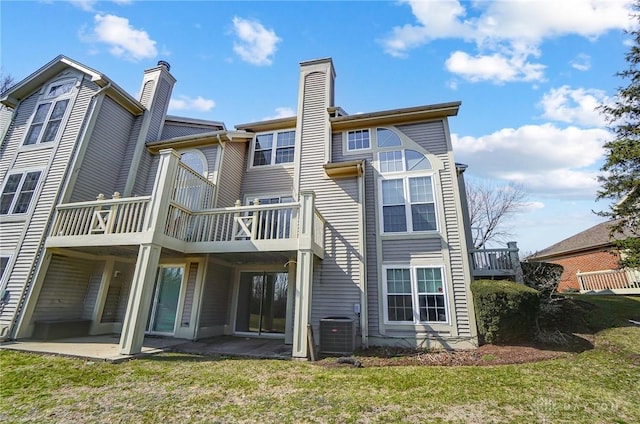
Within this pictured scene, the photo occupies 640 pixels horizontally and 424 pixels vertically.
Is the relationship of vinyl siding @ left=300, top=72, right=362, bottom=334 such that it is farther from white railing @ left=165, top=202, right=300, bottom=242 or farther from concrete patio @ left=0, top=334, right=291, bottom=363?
concrete patio @ left=0, top=334, right=291, bottom=363

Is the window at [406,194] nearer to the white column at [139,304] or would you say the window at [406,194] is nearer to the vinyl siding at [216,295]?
the vinyl siding at [216,295]

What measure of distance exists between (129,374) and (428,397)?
5.37 m

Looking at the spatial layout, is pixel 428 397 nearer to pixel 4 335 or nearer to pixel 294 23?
pixel 294 23

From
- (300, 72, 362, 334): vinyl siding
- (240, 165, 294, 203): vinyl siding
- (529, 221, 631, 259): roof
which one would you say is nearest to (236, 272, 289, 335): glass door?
(300, 72, 362, 334): vinyl siding

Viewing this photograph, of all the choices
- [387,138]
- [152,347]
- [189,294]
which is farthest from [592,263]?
[152,347]

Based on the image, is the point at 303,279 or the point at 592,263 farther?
the point at 592,263

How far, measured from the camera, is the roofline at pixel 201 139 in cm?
1071

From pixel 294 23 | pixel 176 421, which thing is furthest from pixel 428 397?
pixel 294 23

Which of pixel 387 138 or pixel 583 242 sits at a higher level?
pixel 387 138

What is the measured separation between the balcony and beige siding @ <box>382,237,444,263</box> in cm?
218

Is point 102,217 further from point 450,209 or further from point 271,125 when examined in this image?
point 450,209

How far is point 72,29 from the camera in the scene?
27.7ft

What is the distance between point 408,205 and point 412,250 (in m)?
1.53

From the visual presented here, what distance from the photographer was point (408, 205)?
30.6 ft
